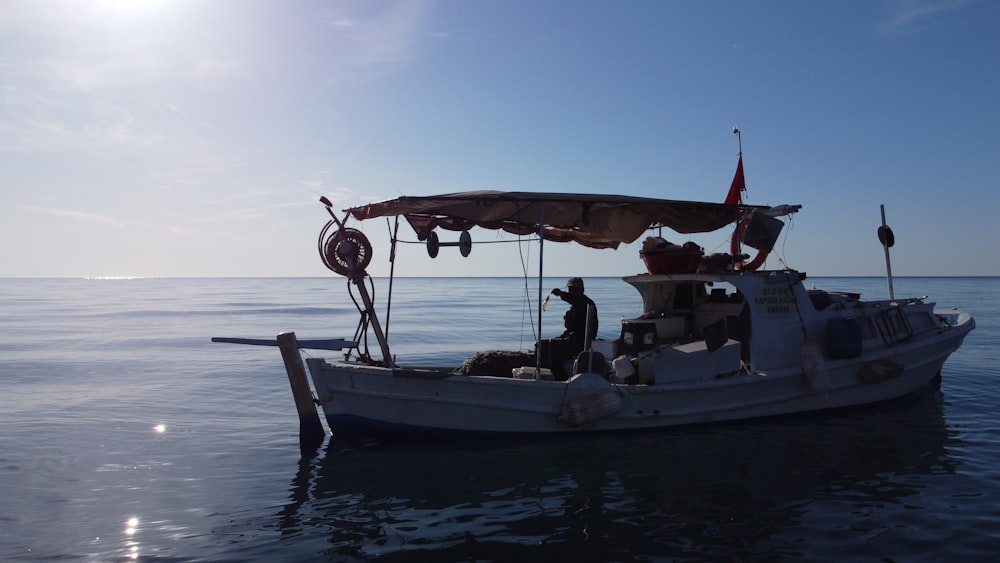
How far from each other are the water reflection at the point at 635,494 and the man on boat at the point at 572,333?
1.34 meters

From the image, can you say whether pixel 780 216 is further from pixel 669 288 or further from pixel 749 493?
pixel 749 493

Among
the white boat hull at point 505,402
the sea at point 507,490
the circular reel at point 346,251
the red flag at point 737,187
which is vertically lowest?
the sea at point 507,490

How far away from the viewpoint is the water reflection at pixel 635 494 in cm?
614

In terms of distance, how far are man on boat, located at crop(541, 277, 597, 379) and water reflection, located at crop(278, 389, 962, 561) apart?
1341 mm

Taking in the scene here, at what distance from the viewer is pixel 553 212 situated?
9508 mm

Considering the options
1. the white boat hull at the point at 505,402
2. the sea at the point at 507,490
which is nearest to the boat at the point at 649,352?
the white boat hull at the point at 505,402

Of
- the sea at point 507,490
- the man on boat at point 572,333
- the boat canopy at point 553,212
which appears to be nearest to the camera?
the sea at point 507,490

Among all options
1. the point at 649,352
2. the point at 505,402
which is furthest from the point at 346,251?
the point at 649,352

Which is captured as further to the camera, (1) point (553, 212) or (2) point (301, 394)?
(1) point (553, 212)

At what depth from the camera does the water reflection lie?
6.14m

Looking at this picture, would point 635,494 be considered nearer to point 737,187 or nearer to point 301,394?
point 301,394

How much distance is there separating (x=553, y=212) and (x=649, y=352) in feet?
8.12

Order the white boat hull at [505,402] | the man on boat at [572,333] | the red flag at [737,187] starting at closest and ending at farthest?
the white boat hull at [505,402] < the man on boat at [572,333] < the red flag at [737,187]

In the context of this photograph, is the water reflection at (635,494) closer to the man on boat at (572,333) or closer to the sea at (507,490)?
the sea at (507,490)
